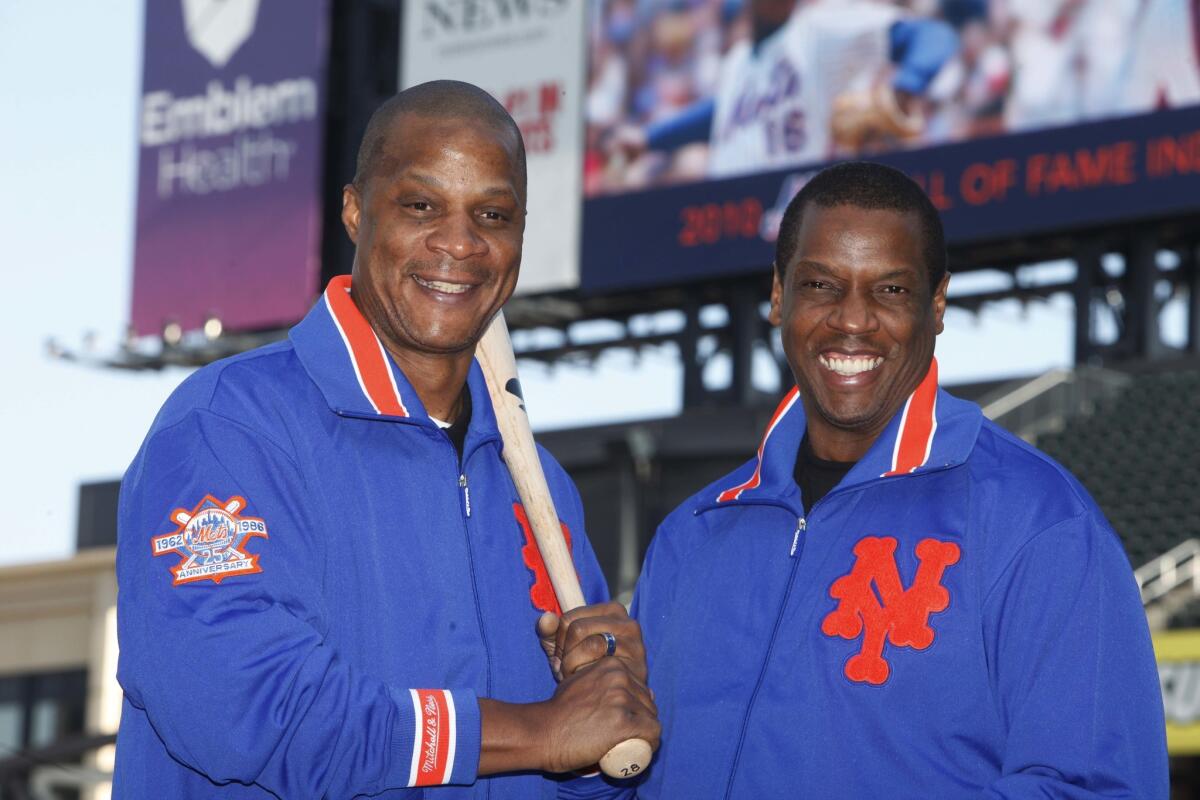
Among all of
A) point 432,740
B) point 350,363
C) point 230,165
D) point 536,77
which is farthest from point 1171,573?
point 230,165

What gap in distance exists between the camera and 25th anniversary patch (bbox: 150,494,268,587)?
8.88 feet

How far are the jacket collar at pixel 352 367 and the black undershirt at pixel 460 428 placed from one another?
0.9 inches

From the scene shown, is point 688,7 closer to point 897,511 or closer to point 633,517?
point 633,517

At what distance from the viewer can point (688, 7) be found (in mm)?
20500

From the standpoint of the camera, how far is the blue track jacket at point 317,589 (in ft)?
8.77

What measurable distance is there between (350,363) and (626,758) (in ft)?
2.52

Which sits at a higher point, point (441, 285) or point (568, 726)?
point (441, 285)

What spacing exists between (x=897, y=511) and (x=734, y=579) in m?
0.37

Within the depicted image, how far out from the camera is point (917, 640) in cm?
310

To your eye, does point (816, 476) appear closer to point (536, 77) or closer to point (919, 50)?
point (919, 50)

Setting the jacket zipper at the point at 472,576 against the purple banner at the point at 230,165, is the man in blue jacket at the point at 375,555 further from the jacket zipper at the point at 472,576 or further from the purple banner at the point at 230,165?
the purple banner at the point at 230,165

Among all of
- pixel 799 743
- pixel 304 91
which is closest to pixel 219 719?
pixel 799 743

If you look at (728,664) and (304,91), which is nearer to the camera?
(728,664)

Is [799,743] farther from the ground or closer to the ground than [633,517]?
farther from the ground
